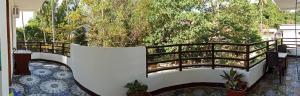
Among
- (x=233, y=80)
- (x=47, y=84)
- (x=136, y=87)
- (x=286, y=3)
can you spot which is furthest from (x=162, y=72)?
(x=286, y=3)

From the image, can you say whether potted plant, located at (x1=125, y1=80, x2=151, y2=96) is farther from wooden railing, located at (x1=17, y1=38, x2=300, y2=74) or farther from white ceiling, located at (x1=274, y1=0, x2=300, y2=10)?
white ceiling, located at (x1=274, y1=0, x2=300, y2=10)

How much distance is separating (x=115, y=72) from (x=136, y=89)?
488mm

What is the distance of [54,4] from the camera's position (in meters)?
18.0

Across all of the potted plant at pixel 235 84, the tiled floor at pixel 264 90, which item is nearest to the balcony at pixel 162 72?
the tiled floor at pixel 264 90

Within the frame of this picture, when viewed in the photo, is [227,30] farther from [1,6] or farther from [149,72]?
[1,6]

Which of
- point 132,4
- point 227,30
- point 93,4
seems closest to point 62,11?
point 93,4

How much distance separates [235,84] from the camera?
5996 mm

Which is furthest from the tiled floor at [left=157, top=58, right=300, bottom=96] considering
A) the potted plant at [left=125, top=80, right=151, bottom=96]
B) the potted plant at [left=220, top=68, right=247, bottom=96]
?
the potted plant at [left=125, top=80, right=151, bottom=96]

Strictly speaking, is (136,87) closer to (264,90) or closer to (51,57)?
(264,90)

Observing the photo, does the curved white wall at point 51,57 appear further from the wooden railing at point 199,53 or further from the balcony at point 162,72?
the balcony at point 162,72

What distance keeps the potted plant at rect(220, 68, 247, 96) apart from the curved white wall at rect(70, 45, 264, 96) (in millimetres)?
333

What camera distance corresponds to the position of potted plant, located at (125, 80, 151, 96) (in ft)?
18.1

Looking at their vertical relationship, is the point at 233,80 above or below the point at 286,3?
below

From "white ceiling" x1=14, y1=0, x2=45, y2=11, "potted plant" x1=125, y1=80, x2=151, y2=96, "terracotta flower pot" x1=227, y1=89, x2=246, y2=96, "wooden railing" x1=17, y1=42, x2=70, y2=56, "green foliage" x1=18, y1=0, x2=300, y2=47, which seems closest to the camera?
"potted plant" x1=125, y1=80, x2=151, y2=96
